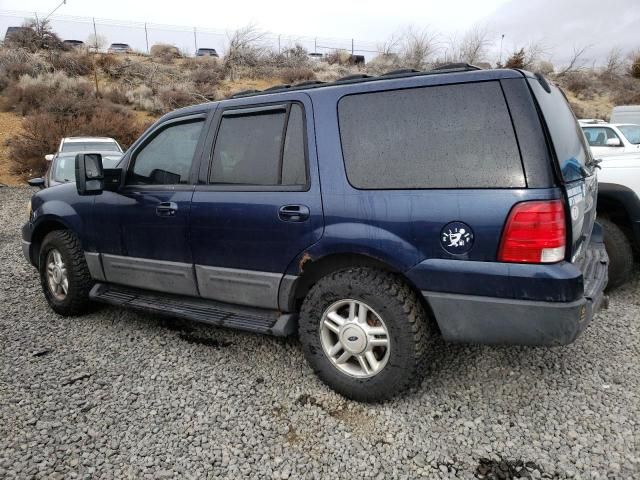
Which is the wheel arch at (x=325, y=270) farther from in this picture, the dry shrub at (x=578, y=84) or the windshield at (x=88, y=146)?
the dry shrub at (x=578, y=84)

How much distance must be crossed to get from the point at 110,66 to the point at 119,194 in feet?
96.5

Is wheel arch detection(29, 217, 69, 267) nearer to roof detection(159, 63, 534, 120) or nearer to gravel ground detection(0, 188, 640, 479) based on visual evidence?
gravel ground detection(0, 188, 640, 479)

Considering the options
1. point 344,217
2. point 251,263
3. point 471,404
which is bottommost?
point 471,404

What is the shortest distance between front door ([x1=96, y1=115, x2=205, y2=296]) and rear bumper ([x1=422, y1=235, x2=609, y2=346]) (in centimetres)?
185

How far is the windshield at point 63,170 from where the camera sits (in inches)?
324

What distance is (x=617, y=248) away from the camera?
4.41 metres

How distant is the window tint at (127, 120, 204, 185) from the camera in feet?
11.7

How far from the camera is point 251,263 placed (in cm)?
318

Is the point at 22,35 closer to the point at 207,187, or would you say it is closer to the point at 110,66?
the point at 110,66

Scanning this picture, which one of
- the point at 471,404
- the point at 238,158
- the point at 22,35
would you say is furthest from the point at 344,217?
the point at 22,35

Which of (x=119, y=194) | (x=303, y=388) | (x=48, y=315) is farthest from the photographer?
(x=48, y=315)

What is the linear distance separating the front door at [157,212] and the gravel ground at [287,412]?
0.58 metres

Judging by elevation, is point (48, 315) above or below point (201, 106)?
below

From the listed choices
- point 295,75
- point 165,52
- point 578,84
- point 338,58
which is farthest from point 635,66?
point 165,52
